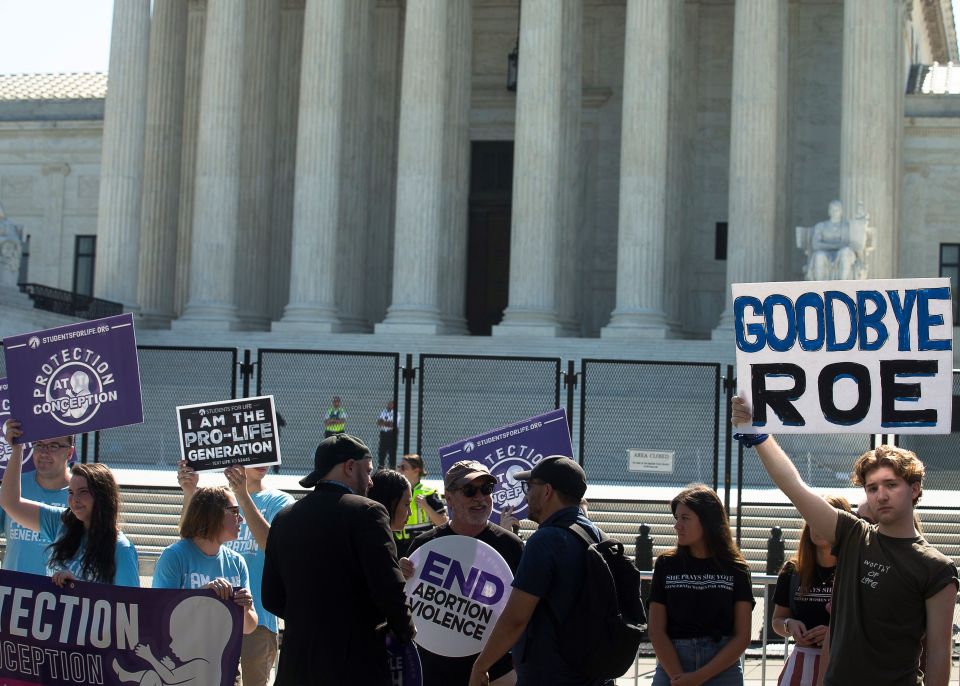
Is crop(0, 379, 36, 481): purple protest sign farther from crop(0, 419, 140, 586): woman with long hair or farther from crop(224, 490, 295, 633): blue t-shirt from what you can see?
crop(0, 419, 140, 586): woman with long hair

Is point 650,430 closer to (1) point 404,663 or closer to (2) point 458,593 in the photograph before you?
(2) point 458,593

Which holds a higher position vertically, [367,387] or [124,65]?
[124,65]

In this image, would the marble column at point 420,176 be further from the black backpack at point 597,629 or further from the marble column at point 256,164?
the black backpack at point 597,629

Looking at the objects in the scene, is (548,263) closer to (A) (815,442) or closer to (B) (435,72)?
(B) (435,72)

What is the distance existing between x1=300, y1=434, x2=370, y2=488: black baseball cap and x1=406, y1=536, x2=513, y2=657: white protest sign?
883 mm

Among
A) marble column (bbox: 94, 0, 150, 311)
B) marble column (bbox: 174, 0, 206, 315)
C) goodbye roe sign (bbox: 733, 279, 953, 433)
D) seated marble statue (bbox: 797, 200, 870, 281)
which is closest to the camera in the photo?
goodbye roe sign (bbox: 733, 279, 953, 433)

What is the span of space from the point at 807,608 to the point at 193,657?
385 centimetres

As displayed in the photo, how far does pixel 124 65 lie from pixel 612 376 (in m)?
18.1

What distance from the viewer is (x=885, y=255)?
37812mm

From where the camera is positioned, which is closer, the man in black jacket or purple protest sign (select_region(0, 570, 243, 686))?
the man in black jacket

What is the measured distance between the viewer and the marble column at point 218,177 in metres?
42.4

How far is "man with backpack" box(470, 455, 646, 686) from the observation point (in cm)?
791

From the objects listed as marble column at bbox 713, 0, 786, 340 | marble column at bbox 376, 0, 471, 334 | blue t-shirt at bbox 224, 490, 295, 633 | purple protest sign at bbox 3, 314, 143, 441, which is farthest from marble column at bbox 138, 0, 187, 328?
blue t-shirt at bbox 224, 490, 295, 633

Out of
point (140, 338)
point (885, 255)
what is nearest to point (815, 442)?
point (885, 255)
